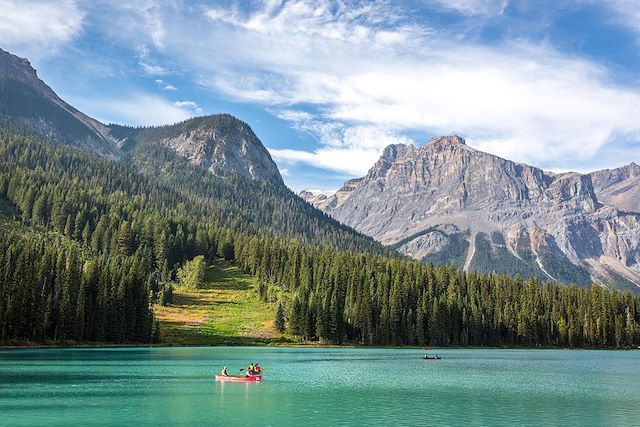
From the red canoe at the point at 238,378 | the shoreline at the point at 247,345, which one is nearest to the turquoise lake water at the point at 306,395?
the red canoe at the point at 238,378

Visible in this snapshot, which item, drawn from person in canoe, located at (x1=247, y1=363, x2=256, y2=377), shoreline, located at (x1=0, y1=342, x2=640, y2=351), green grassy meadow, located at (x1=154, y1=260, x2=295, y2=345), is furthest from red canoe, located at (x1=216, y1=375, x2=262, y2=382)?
green grassy meadow, located at (x1=154, y1=260, x2=295, y2=345)

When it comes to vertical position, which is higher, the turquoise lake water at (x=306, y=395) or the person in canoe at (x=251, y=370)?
the person in canoe at (x=251, y=370)

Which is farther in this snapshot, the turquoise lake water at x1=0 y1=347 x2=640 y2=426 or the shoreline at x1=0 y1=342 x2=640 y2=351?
the shoreline at x1=0 y1=342 x2=640 y2=351

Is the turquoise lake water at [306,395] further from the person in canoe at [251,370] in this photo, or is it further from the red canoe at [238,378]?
the person in canoe at [251,370]

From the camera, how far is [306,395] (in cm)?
6316

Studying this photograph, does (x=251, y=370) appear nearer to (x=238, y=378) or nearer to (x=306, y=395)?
(x=238, y=378)

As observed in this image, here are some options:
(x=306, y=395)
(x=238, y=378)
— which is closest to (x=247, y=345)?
(x=238, y=378)

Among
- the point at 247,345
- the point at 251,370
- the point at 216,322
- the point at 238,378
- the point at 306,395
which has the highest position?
the point at 216,322

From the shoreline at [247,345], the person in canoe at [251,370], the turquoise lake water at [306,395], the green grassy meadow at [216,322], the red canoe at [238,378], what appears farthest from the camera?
the green grassy meadow at [216,322]

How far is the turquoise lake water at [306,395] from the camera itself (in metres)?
49.1

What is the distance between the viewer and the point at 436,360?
12725 centimetres

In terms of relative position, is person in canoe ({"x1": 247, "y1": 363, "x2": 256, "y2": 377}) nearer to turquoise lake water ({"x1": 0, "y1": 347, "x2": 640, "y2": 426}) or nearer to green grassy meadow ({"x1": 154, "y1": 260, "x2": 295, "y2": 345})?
turquoise lake water ({"x1": 0, "y1": 347, "x2": 640, "y2": 426})

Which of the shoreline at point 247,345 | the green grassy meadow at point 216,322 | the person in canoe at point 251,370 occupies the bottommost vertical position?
the shoreline at point 247,345

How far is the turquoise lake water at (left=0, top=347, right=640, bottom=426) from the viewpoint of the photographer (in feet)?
161
